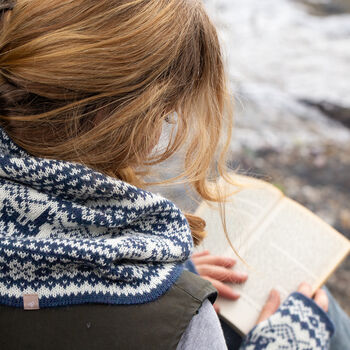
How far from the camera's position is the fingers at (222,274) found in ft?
4.00

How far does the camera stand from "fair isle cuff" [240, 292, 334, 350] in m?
1.04

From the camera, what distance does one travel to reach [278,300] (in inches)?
46.4

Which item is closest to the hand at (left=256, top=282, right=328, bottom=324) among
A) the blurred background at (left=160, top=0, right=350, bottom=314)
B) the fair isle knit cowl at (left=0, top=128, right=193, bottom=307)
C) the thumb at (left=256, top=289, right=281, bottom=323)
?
the thumb at (left=256, top=289, right=281, bottom=323)

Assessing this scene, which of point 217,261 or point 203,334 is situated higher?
point 203,334

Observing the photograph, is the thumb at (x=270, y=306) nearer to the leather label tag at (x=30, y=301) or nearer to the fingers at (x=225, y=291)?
the fingers at (x=225, y=291)

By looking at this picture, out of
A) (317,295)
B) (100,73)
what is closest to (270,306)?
(317,295)

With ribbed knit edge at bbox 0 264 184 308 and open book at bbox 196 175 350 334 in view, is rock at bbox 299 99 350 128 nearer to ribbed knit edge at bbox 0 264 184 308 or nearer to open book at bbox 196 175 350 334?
open book at bbox 196 175 350 334

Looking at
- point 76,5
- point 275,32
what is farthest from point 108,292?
point 275,32

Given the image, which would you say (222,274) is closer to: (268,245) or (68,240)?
(268,245)

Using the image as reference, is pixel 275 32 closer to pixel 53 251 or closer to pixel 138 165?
pixel 138 165

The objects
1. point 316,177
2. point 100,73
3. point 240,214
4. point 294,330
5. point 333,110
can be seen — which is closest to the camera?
point 100,73

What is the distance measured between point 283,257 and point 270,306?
0.59ft

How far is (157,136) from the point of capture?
32.7 inches

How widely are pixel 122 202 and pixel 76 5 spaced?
315 mm
